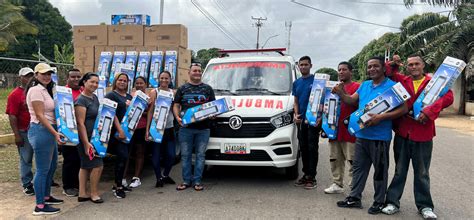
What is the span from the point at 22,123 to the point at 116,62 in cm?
204

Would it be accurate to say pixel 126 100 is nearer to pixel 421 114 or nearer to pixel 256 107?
pixel 256 107

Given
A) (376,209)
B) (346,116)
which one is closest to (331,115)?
(346,116)

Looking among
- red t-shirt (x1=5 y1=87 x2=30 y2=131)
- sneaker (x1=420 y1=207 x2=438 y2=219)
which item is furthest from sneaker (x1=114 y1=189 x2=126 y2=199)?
sneaker (x1=420 y1=207 x2=438 y2=219)

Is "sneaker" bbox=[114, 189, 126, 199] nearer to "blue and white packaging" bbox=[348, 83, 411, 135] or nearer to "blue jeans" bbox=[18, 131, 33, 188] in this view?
"blue jeans" bbox=[18, 131, 33, 188]

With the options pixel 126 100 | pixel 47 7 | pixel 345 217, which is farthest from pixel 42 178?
pixel 47 7

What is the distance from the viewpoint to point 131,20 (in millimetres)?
7434

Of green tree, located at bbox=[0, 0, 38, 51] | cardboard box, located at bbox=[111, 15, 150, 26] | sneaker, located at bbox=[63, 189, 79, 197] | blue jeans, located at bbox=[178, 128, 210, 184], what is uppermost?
green tree, located at bbox=[0, 0, 38, 51]

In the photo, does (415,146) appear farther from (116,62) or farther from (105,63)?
(105,63)

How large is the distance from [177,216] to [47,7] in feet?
174

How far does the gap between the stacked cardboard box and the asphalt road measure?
208cm

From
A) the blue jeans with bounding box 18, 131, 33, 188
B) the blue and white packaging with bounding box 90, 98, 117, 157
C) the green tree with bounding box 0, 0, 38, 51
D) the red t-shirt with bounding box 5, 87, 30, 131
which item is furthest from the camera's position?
the green tree with bounding box 0, 0, 38, 51

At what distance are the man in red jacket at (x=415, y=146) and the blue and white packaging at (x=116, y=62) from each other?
14.8 ft

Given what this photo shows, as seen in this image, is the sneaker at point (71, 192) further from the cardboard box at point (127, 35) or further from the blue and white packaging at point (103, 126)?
the cardboard box at point (127, 35)

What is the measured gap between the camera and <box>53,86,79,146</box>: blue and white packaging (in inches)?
178
